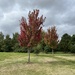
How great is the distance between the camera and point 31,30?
24391 mm

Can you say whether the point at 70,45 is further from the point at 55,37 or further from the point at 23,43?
the point at 23,43

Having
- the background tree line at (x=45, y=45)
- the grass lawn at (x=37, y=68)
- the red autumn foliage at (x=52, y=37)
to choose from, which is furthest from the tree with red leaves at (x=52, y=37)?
the background tree line at (x=45, y=45)

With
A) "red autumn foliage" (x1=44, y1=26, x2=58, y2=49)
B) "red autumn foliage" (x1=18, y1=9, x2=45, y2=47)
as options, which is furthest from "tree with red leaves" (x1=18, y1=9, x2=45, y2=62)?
"red autumn foliage" (x1=44, y1=26, x2=58, y2=49)

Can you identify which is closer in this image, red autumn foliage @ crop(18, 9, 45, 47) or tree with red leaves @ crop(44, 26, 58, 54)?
red autumn foliage @ crop(18, 9, 45, 47)

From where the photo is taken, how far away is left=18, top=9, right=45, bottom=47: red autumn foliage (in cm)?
2423

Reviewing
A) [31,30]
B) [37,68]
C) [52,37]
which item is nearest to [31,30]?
[31,30]

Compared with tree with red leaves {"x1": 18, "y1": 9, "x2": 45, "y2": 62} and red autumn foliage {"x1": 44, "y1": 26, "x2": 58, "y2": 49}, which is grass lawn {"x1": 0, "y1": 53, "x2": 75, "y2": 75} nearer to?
tree with red leaves {"x1": 18, "y1": 9, "x2": 45, "y2": 62}

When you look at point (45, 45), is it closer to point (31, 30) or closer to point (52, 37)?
point (52, 37)

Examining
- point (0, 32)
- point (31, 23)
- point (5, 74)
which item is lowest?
point (5, 74)

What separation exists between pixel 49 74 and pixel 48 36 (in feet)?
112

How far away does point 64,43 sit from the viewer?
82.1 metres

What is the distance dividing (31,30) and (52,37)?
24.1 metres

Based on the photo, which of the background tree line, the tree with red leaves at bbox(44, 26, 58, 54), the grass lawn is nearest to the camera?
the grass lawn

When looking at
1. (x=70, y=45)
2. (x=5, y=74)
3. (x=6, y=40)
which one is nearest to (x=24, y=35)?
(x=5, y=74)
